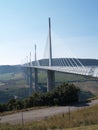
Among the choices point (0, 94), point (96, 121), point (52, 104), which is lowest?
point (0, 94)

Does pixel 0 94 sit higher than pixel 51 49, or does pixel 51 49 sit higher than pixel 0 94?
pixel 51 49

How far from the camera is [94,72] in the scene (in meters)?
32.6

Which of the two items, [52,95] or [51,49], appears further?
[51,49]

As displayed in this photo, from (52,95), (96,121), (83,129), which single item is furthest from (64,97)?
(83,129)

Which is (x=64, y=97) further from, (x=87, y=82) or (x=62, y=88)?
(x=87, y=82)

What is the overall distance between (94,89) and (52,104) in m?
69.1

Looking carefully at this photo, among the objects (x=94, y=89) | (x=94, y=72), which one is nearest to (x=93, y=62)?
(x=94, y=89)

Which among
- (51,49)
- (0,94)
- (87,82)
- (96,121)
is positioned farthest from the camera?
(87,82)

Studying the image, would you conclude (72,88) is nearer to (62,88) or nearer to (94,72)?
(62,88)

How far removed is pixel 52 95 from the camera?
4162 centimetres

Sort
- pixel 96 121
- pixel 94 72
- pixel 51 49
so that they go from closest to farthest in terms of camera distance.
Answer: pixel 96 121 → pixel 94 72 → pixel 51 49

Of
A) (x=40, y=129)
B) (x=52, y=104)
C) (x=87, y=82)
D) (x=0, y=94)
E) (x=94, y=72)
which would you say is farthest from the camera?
(x=87, y=82)

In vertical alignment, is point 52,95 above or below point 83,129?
below

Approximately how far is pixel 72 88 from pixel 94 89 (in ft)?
219
